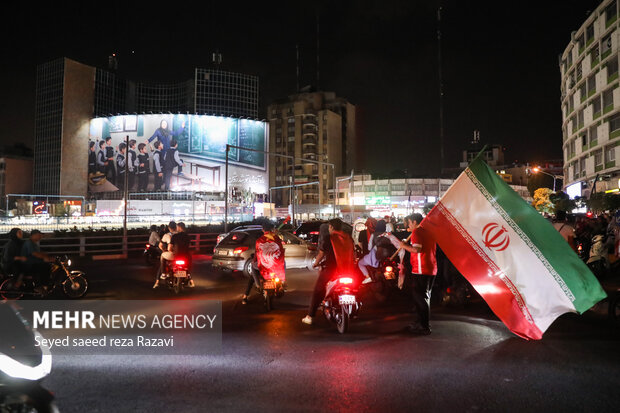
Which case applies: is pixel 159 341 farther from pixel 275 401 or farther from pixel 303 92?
pixel 303 92

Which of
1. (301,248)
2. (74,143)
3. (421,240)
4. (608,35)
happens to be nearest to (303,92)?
(74,143)

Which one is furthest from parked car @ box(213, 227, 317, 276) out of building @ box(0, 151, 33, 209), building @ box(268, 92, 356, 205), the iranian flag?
building @ box(0, 151, 33, 209)

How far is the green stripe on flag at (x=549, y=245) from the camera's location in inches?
222

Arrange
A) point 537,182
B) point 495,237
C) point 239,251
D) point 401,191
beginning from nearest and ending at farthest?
point 495,237
point 239,251
point 401,191
point 537,182

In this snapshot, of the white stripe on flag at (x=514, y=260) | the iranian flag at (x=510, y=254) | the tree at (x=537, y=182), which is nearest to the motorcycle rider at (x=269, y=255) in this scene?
the iranian flag at (x=510, y=254)

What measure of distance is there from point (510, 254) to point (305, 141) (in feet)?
342

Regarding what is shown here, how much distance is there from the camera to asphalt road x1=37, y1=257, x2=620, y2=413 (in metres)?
4.04

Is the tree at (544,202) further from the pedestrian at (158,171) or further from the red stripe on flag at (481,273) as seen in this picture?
the pedestrian at (158,171)

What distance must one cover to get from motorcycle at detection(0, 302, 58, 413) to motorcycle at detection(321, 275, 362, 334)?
407 cm

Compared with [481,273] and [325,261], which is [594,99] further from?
[325,261]

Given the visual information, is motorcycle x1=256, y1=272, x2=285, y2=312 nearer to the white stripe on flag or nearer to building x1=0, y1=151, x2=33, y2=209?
the white stripe on flag

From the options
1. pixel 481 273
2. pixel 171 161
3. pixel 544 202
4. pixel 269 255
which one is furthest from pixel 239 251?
pixel 171 161

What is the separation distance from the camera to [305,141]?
4284 inches

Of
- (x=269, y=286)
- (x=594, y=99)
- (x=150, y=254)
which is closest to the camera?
(x=269, y=286)
